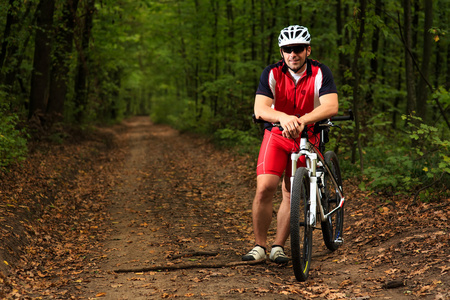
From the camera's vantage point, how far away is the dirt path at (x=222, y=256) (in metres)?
3.95

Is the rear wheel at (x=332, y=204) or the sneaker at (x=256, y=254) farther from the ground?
the rear wheel at (x=332, y=204)

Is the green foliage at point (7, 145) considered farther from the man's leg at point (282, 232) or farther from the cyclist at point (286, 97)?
the man's leg at point (282, 232)

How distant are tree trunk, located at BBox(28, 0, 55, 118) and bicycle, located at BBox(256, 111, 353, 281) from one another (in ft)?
35.2

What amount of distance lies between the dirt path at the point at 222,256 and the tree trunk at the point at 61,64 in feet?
24.1

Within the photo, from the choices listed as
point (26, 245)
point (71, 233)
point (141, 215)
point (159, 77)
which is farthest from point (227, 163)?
point (159, 77)

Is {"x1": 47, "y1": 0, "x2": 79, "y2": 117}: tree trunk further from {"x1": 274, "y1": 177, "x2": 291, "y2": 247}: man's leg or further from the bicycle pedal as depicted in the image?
the bicycle pedal

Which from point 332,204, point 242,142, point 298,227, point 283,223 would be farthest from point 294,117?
point 242,142

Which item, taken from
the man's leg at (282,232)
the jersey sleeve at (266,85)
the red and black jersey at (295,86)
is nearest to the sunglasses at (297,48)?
the red and black jersey at (295,86)

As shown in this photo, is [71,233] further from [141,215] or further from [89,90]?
[89,90]

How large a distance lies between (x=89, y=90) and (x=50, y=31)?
831 centimetres

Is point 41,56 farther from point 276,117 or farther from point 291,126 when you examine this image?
point 291,126

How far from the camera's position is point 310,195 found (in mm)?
4348

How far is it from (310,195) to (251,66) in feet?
39.1

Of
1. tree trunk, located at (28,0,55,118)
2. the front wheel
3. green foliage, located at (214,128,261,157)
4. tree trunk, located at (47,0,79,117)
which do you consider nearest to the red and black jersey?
the front wheel
